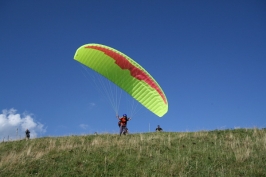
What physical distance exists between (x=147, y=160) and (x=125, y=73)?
313 inches

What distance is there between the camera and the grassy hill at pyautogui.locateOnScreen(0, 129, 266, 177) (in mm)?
11938

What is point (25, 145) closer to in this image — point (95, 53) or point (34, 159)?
point (34, 159)

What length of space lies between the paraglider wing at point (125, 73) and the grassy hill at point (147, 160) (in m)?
3.61

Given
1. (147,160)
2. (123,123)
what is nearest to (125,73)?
(123,123)

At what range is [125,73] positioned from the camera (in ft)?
64.7

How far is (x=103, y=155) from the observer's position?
1386 centimetres

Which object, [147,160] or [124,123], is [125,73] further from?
[147,160]

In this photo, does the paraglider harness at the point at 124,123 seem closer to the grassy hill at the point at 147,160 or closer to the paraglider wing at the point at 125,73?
the paraglider wing at the point at 125,73

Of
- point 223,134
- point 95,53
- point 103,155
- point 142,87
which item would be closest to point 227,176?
point 103,155

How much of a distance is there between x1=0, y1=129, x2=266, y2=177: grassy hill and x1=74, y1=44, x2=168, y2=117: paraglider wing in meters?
3.61

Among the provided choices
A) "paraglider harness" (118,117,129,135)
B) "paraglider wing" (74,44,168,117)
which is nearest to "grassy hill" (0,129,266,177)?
"paraglider wing" (74,44,168,117)

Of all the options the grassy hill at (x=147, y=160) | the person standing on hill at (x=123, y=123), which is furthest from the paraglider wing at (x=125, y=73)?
the grassy hill at (x=147, y=160)

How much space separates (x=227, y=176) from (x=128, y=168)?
13.0 ft

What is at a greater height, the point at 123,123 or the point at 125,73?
the point at 125,73
